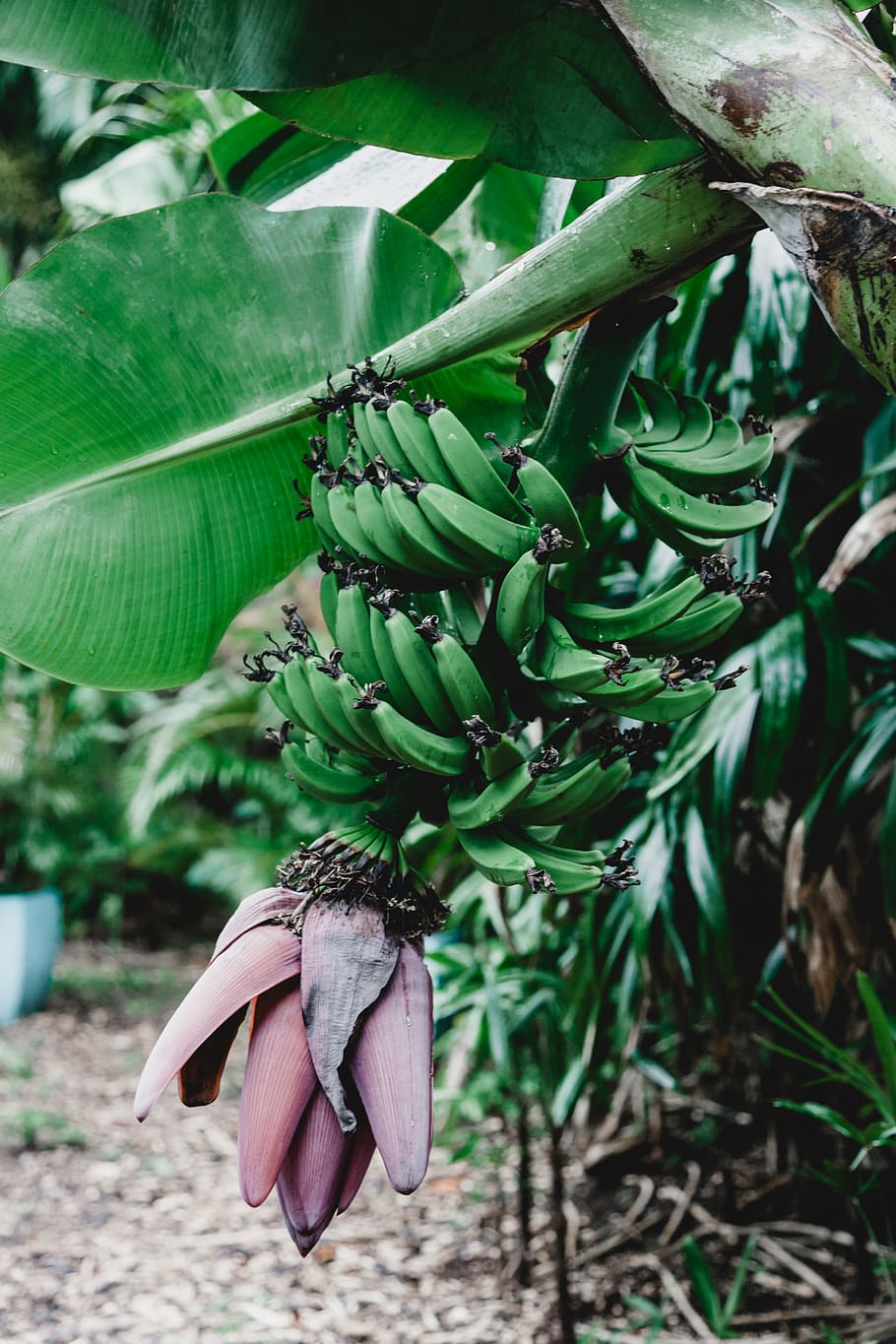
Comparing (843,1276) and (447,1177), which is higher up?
(843,1276)

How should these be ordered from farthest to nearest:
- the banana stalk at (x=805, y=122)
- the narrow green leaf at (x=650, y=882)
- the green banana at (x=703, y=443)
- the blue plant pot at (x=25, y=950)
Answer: the blue plant pot at (x=25, y=950), the narrow green leaf at (x=650, y=882), the green banana at (x=703, y=443), the banana stalk at (x=805, y=122)

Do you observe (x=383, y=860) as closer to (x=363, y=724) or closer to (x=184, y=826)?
(x=363, y=724)

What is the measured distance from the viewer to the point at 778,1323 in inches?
59.9

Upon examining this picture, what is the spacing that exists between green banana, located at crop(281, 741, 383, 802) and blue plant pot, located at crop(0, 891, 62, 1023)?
295 centimetres

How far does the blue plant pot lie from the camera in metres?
3.25

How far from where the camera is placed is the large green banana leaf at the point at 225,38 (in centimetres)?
68

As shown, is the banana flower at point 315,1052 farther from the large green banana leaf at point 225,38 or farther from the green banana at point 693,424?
the large green banana leaf at point 225,38

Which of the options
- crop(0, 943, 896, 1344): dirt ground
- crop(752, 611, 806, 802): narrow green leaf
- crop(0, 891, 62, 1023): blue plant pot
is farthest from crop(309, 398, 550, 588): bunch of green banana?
crop(0, 891, 62, 1023): blue plant pot

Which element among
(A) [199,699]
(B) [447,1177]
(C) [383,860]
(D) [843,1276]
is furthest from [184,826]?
(C) [383,860]

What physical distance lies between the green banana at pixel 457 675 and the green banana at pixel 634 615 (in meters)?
0.10

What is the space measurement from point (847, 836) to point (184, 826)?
333cm

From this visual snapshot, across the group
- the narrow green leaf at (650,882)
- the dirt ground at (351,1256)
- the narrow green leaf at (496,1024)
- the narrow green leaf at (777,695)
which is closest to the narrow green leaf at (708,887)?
the narrow green leaf at (650,882)

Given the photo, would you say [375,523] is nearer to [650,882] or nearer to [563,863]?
[563,863]

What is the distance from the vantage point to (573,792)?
0.65 m
